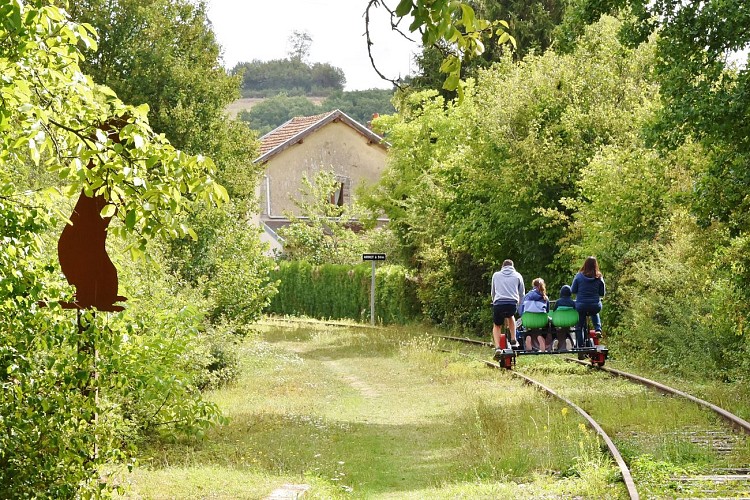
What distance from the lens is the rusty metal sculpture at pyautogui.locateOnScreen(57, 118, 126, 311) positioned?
870 cm

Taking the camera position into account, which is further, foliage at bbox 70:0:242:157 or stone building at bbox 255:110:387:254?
stone building at bbox 255:110:387:254

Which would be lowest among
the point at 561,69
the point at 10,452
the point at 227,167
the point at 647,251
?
the point at 10,452

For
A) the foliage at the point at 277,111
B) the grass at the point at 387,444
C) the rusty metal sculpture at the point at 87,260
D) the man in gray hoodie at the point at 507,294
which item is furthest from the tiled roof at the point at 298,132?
the foliage at the point at 277,111

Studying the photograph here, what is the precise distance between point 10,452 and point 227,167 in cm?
2496

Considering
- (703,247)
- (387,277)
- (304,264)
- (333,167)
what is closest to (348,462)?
(703,247)

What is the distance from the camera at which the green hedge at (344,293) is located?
131 feet

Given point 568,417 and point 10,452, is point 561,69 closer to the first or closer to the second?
point 568,417

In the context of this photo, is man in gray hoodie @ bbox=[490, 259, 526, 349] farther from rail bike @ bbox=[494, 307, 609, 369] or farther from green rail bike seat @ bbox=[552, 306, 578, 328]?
green rail bike seat @ bbox=[552, 306, 578, 328]

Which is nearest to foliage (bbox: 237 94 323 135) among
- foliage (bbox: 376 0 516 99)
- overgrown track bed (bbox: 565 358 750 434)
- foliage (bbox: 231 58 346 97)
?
foliage (bbox: 231 58 346 97)

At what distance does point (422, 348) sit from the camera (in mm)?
25453

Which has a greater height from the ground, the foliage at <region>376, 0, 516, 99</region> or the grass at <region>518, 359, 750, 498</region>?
the foliage at <region>376, 0, 516, 99</region>

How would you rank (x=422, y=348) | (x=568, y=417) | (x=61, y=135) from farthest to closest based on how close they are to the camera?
(x=422, y=348) → (x=568, y=417) → (x=61, y=135)

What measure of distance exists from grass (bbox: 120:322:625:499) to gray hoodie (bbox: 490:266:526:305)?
159 centimetres

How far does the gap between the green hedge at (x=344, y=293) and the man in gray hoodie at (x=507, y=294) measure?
20.3 m
